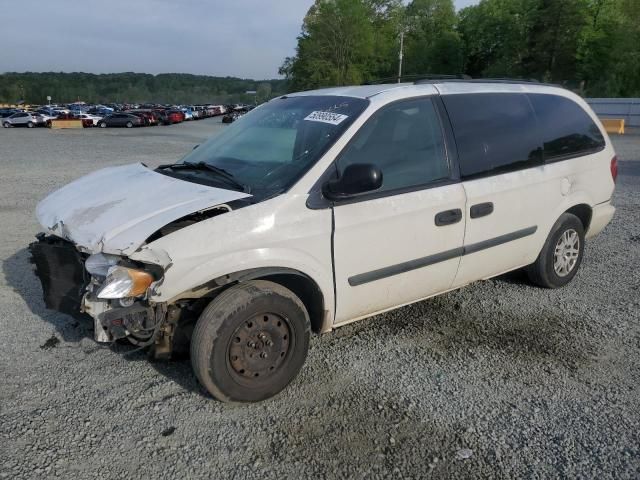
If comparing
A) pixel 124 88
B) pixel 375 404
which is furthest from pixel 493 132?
pixel 124 88

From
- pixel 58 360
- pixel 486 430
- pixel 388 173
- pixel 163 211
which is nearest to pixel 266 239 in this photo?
pixel 163 211

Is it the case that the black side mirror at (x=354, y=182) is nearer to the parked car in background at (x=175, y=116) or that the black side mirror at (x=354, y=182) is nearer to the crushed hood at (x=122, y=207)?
the crushed hood at (x=122, y=207)

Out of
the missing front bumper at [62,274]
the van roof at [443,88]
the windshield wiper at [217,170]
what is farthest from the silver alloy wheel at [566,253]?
the missing front bumper at [62,274]

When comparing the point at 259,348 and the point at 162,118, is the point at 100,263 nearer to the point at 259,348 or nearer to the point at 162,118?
the point at 259,348

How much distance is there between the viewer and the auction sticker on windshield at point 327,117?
10.7 feet

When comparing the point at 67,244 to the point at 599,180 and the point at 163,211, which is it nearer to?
the point at 163,211

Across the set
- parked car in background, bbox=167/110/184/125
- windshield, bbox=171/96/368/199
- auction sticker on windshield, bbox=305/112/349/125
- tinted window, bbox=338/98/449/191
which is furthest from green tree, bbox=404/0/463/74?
auction sticker on windshield, bbox=305/112/349/125

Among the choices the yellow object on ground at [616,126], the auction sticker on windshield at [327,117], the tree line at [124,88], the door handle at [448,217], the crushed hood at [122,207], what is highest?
the tree line at [124,88]

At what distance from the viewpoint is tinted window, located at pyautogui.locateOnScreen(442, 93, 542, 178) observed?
3.62 meters

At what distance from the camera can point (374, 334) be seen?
3812mm

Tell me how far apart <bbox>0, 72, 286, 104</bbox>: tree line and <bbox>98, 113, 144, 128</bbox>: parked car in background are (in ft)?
208

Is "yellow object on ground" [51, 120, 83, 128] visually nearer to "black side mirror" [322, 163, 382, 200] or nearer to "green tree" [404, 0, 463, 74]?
"green tree" [404, 0, 463, 74]

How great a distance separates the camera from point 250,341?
9.47ft

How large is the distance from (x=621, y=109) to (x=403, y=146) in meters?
33.1
